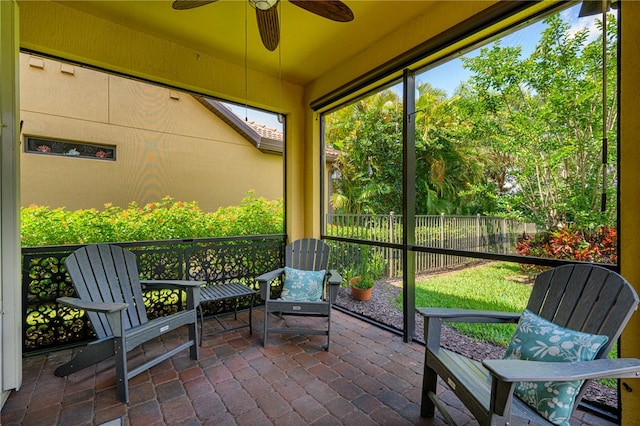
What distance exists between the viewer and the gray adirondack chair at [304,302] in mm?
2496

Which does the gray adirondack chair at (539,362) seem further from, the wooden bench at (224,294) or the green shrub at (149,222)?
the green shrub at (149,222)

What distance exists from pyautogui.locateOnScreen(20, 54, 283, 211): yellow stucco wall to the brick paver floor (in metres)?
1.50

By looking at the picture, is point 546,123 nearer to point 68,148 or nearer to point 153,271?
point 153,271

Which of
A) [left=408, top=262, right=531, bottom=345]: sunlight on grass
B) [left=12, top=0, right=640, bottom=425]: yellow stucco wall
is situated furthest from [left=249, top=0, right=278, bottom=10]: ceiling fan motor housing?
[left=408, top=262, right=531, bottom=345]: sunlight on grass

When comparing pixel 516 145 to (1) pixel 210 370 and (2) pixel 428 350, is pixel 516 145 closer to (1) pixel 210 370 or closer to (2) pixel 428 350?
(2) pixel 428 350

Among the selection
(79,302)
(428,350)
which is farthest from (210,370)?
(428,350)

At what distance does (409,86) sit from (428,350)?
2282mm

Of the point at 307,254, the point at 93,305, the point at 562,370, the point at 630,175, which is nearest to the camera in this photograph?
the point at 562,370

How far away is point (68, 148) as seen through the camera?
2.61 metres

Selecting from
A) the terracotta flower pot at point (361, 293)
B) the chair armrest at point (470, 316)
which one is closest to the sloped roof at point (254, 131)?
the terracotta flower pot at point (361, 293)

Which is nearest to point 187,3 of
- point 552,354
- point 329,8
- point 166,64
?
point 329,8

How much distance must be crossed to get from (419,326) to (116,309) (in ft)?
8.65

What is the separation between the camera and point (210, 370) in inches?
84.8

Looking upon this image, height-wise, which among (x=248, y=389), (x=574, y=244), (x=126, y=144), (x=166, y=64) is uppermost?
(x=166, y=64)
